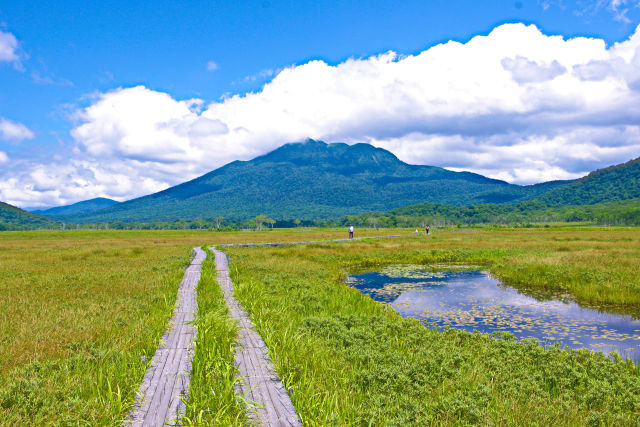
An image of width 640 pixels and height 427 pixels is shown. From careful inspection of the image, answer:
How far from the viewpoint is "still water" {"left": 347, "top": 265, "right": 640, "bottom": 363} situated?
12.7 meters

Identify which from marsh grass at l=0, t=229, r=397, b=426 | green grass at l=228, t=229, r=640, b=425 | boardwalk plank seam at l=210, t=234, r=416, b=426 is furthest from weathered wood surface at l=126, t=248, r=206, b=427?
green grass at l=228, t=229, r=640, b=425

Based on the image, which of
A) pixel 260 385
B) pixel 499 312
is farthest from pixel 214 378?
pixel 499 312

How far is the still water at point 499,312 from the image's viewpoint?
12.7 metres

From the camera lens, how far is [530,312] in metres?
16.4

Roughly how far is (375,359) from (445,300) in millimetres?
11358

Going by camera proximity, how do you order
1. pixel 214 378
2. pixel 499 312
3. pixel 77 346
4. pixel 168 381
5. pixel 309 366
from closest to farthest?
pixel 214 378, pixel 168 381, pixel 309 366, pixel 77 346, pixel 499 312

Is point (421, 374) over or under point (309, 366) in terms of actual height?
under

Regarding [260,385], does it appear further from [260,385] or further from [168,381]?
[168,381]

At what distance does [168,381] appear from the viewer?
6.47m

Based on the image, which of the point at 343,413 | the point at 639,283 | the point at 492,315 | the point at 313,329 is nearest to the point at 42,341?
the point at 313,329

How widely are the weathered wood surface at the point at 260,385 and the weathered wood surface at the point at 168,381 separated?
1.01m

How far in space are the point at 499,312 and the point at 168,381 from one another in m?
14.7

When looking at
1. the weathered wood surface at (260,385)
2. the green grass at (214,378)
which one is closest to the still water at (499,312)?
the weathered wood surface at (260,385)

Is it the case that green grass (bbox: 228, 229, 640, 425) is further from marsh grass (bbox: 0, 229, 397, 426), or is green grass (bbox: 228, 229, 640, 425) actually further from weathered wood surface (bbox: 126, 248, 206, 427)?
marsh grass (bbox: 0, 229, 397, 426)
